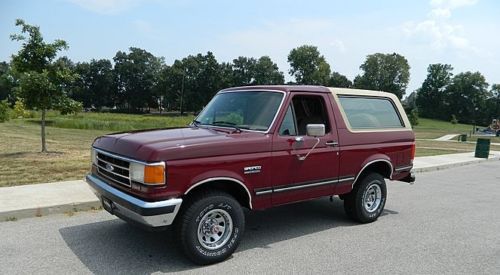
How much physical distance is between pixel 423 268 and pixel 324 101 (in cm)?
260

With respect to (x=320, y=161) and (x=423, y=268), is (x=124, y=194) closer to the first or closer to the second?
(x=320, y=161)

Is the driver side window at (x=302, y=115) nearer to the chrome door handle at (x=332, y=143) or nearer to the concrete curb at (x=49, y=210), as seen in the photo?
the chrome door handle at (x=332, y=143)

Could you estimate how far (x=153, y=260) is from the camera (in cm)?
483

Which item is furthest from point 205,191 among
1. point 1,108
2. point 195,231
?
point 1,108

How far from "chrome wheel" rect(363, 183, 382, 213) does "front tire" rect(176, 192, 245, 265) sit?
8.88 feet

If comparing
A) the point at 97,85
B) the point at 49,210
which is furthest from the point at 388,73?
the point at 49,210

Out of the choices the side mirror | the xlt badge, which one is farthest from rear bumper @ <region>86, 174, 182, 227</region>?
the side mirror

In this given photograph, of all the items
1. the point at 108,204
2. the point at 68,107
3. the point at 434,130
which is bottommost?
the point at 434,130

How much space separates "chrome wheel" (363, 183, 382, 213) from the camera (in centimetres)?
680

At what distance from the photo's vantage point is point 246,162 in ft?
16.4

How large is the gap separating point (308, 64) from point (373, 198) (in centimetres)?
11808

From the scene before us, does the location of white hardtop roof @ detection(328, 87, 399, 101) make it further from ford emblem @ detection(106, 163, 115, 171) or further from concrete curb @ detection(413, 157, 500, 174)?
concrete curb @ detection(413, 157, 500, 174)

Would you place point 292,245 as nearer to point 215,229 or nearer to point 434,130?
point 215,229

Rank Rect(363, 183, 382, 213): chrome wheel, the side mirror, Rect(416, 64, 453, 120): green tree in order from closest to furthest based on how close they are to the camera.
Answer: the side mirror
Rect(363, 183, 382, 213): chrome wheel
Rect(416, 64, 453, 120): green tree
